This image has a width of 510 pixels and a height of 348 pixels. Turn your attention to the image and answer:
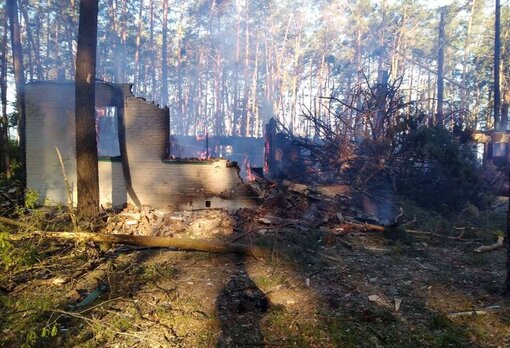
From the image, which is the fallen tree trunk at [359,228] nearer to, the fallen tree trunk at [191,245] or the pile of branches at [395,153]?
the fallen tree trunk at [191,245]

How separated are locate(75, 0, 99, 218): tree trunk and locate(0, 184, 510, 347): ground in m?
0.87

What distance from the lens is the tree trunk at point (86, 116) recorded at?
24.5 feet

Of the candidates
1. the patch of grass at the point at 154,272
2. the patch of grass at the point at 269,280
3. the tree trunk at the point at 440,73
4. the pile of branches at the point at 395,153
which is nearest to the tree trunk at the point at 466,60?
the tree trunk at the point at 440,73

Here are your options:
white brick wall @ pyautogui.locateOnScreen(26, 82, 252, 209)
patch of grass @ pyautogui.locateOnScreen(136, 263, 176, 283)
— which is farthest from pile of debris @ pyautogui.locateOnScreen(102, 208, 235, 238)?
patch of grass @ pyautogui.locateOnScreen(136, 263, 176, 283)

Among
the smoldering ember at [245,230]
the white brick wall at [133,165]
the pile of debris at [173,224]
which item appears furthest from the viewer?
the white brick wall at [133,165]

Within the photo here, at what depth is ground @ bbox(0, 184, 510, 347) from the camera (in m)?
3.81

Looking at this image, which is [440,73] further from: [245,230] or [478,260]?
[245,230]

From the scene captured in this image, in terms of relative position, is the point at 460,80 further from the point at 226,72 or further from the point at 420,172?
the point at 420,172

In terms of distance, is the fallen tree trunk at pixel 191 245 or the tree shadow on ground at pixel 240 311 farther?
the fallen tree trunk at pixel 191 245

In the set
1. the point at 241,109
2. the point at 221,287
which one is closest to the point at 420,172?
the point at 221,287

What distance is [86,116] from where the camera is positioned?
301 inches

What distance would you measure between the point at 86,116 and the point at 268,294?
5549 mm

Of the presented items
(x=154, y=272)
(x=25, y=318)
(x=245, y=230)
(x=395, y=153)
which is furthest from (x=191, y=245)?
(x=395, y=153)

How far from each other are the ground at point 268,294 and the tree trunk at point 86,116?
34.3 inches
